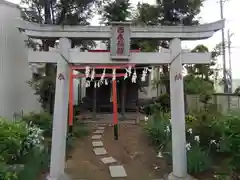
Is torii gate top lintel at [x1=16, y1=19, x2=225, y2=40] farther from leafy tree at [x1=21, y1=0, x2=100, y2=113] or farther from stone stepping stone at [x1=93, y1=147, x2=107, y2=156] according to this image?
leafy tree at [x1=21, y1=0, x2=100, y2=113]

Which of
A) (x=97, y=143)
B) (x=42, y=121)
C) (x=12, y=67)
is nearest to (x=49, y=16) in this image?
(x=12, y=67)

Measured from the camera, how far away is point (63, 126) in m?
5.67

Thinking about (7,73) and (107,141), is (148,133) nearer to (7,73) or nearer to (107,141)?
(107,141)

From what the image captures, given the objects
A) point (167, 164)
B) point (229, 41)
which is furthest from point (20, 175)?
point (229, 41)

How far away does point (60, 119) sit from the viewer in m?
5.61

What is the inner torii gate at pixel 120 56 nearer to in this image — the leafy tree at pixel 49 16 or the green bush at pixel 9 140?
the green bush at pixel 9 140

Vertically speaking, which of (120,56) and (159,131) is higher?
(120,56)

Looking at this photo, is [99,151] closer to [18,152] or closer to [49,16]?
[18,152]

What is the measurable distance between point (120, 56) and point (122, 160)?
10.7 feet

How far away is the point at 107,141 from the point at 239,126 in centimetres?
509

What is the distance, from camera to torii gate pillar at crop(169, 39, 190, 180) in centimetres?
557

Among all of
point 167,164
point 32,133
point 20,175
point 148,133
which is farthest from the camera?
point 148,133

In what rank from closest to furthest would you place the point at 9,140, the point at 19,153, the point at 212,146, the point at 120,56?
the point at 9,140, the point at 19,153, the point at 120,56, the point at 212,146

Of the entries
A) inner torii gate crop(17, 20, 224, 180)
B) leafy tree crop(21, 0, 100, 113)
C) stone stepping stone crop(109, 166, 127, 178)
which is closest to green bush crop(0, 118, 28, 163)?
inner torii gate crop(17, 20, 224, 180)
